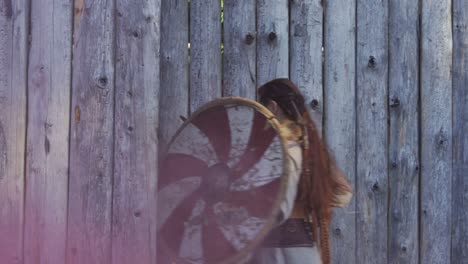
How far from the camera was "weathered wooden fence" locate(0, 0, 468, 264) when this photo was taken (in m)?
4.00

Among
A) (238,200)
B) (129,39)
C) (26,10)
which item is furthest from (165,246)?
(26,10)

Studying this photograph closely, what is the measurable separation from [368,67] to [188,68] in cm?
105

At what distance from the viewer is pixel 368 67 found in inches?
180

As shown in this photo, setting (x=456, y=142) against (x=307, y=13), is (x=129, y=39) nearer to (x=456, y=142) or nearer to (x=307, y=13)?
(x=307, y=13)

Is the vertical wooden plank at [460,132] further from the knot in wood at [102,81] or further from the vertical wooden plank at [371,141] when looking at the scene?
the knot in wood at [102,81]

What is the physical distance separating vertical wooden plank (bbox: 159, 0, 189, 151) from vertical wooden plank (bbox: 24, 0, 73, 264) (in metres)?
0.58

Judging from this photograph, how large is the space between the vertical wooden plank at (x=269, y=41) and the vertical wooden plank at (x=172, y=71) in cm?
42

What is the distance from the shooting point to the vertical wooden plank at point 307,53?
448cm

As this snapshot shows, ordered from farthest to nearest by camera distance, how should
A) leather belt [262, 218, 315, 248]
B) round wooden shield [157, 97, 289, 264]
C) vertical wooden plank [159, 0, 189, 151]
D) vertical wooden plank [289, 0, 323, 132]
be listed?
vertical wooden plank [289, 0, 323, 132] < vertical wooden plank [159, 0, 189, 151] < leather belt [262, 218, 315, 248] < round wooden shield [157, 97, 289, 264]

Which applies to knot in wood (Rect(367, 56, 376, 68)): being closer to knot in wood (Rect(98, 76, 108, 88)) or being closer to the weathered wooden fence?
the weathered wooden fence

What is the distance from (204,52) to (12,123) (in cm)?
111

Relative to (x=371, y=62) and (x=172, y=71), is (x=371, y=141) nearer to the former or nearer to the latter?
(x=371, y=62)

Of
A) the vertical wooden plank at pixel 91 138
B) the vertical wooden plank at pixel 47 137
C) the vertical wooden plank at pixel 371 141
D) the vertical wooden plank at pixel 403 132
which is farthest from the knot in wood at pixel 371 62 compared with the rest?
the vertical wooden plank at pixel 47 137

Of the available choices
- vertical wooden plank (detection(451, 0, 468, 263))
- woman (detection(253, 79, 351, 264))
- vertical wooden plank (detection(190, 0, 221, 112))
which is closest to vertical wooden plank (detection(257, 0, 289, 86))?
vertical wooden plank (detection(190, 0, 221, 112))
